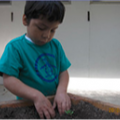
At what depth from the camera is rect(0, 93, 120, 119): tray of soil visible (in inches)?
26.0

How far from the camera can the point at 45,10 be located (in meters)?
0.65

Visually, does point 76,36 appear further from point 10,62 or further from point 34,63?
point 10,62

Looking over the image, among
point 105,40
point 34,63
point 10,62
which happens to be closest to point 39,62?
→ point 34,63

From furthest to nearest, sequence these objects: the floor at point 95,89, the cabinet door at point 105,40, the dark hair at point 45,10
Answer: the cabinet door at point 105,40
the floor at point 95,89
the dark hair at point 45,10

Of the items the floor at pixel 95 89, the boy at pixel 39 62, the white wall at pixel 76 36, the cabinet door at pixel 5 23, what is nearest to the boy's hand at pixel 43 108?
the boy at pixel 39 62

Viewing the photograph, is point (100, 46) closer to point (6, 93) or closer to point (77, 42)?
point (77, 42)

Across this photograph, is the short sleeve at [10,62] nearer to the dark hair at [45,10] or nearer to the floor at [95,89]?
the dark hair at [45,10]

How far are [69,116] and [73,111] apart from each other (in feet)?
0.15

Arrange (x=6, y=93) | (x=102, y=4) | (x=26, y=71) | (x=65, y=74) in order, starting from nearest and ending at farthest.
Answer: (x=26, y=71) → (x=65, y=74) → (x=6, y=93) → (x=102, y=4)

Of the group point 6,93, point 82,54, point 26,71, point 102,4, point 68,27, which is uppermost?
point 102,4

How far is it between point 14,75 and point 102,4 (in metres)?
2.11

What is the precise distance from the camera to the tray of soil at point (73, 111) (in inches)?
26.0

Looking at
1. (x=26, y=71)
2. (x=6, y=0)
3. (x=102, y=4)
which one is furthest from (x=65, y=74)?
(x=6, y=0)

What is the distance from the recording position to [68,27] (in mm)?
2430
